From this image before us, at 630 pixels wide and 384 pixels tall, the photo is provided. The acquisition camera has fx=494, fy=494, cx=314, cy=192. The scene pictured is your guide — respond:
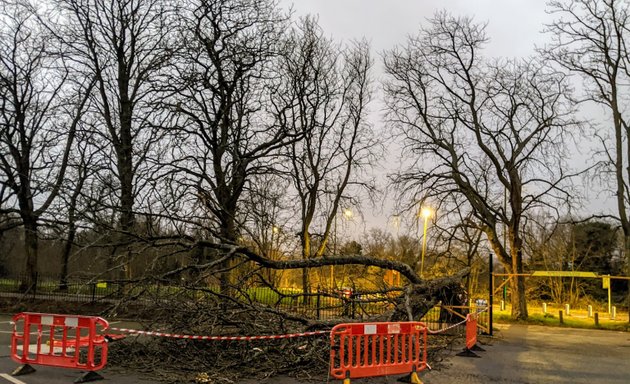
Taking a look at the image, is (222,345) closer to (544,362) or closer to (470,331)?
(470,331)

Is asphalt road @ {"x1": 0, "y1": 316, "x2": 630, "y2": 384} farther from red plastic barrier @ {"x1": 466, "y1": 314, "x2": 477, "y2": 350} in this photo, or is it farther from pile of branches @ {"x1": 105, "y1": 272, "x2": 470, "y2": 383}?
pile of branches @ {"x1": 105, "y1": 272, "x2": 470, "y2": 383}

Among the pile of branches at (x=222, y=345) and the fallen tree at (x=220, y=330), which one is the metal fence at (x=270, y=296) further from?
the pile of branches at (x=222, y=345)

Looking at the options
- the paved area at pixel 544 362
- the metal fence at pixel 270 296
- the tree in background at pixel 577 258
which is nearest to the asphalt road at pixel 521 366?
the paved area at pixel 544 362

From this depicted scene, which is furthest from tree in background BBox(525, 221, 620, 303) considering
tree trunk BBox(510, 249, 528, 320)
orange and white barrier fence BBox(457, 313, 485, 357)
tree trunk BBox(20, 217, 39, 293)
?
tree trunk BBox(20, 217, 39, 293)

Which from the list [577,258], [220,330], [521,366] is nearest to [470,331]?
[521,366]

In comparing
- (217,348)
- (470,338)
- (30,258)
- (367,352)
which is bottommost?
(470,338)

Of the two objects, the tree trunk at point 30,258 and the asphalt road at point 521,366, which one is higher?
the tree trunk at point 30,258

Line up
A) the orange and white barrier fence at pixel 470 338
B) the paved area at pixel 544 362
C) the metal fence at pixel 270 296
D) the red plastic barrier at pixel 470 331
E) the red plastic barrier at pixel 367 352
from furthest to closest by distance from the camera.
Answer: the red plastic barrier at pixel 470 331 < the orange and white barrier fence at pixel 470 338 < the metal fence at pixel 270 296 < the paved area at pixel 544 362 < the red plastic barrier at pixel 367 352

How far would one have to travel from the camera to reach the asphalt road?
28.5 feet

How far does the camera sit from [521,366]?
1124 centimetres

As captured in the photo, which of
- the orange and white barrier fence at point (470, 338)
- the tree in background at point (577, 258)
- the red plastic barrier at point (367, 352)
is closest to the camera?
the red plastic barrier at point (367, 352)

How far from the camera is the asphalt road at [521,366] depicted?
8.67m

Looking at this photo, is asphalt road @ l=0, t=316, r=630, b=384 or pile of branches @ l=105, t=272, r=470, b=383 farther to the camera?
pile of branches @ l=105, t=272, r=470, b=383

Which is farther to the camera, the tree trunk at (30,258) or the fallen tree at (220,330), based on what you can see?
the tree trunk at (30,258)
